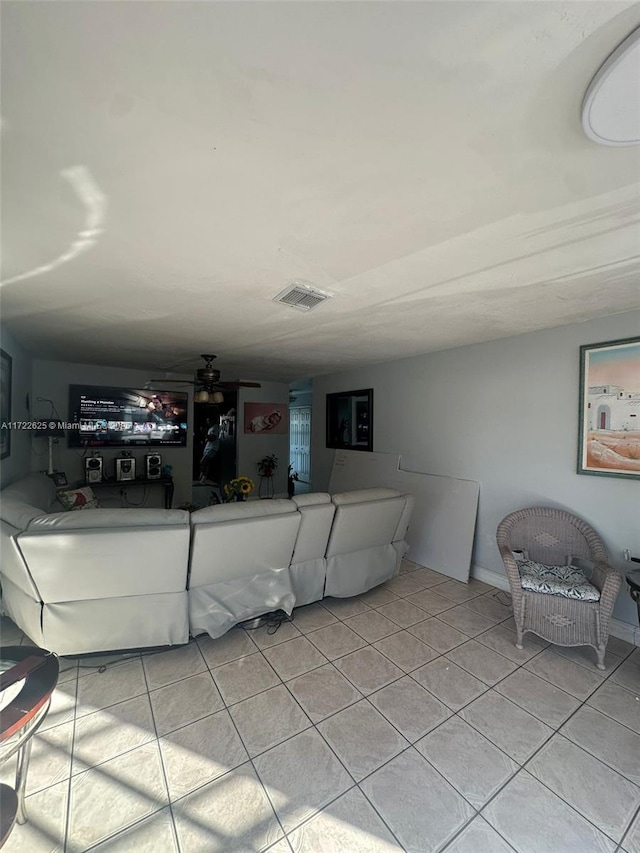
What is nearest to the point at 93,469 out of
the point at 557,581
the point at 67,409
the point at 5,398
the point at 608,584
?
the point at 67,409

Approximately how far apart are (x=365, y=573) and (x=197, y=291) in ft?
8.53

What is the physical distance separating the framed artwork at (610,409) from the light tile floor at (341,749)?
4.40ft

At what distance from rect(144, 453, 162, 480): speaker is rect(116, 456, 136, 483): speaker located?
0.58 feet

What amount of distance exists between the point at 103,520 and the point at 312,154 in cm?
208

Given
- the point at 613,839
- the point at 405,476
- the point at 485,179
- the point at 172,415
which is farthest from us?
the point at 172,415

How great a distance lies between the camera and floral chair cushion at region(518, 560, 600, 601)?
89.5 inches

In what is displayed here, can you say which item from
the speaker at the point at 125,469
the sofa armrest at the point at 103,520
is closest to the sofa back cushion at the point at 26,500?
the sofa armrest at the point at 103,520

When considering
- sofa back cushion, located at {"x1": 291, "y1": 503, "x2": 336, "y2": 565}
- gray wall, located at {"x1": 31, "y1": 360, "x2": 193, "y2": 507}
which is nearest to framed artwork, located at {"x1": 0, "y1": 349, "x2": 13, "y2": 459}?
gray wall, located at {"x1": 31, "y1": 360, "x2": 193, "y2": 507}

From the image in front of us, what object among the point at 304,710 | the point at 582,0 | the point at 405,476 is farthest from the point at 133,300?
the point at 405,476

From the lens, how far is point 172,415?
219 inches

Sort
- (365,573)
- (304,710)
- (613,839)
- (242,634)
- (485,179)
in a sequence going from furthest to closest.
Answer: (365,573)
(242,634)
(304,710)
(613,839)
(485,179)

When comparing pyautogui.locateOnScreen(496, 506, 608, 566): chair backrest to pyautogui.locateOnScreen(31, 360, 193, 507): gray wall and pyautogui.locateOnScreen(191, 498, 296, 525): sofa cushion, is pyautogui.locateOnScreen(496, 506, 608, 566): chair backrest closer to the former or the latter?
pyautogui.locateOnScreen(191, 498, 296, 525): sofa cushion

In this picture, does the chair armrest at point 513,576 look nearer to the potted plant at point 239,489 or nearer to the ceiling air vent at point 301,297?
the ceiling air vent at point 301,297

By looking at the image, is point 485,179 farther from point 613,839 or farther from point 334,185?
point 613,839
